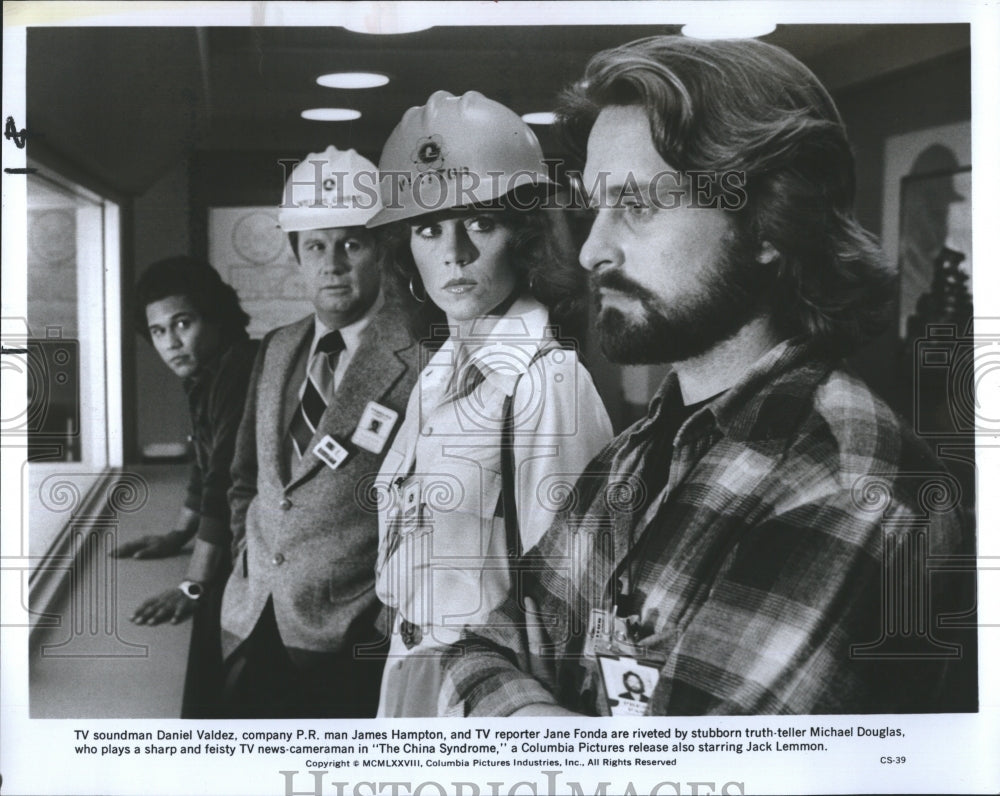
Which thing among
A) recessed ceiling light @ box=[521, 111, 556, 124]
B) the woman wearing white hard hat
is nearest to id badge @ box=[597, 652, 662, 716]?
the woman wearing white hard hat

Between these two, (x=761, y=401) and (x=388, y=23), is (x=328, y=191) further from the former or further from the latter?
(x=761, y=401)

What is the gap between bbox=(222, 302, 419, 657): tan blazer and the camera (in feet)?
10.1

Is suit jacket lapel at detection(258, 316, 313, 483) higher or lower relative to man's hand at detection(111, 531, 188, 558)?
higher

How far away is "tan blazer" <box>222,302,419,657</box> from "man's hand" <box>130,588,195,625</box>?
0.37ft

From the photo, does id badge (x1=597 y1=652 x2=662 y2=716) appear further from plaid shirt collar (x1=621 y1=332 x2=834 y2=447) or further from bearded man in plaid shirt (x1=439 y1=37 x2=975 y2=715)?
plaid shirt collar (x1=621 y1=332 x2=834 y2=447)

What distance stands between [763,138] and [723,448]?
85 cm

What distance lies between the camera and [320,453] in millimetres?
3096

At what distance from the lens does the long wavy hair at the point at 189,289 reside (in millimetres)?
3068

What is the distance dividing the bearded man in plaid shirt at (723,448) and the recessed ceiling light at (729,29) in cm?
3

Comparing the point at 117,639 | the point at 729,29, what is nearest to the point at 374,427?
the point at 117,639

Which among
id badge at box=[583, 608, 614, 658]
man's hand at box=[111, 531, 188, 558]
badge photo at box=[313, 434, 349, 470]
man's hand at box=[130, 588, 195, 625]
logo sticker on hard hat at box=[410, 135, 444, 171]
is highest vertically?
logo sticker on hard hat at box=[410, 135, 444, 171]

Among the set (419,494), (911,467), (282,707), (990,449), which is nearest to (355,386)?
(419,494)

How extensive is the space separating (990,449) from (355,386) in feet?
5.95

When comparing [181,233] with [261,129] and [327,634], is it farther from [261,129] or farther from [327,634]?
[327,634]
